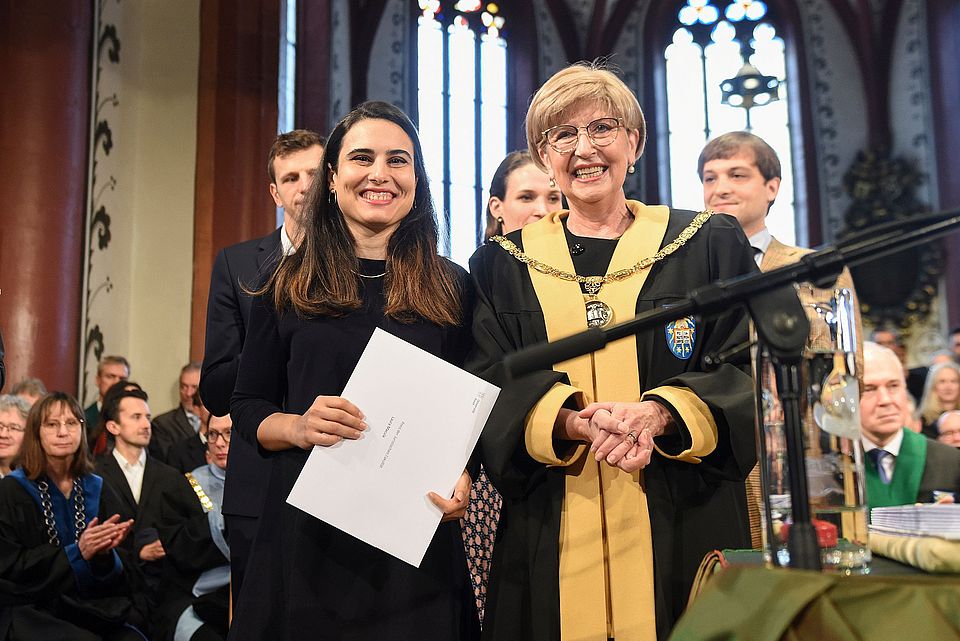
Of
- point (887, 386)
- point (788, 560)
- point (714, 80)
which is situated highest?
point (714, 80)

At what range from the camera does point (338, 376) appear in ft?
7.56

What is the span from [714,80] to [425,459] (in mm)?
12522

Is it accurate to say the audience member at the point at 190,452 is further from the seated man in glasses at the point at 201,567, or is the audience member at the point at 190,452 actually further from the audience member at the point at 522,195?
the audience member at the point at 522,195

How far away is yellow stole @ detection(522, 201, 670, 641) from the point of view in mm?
2158

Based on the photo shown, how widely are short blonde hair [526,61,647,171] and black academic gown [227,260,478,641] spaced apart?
1.80 ft

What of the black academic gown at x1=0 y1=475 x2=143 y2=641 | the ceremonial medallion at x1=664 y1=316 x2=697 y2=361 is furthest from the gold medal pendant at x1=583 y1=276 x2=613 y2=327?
the black academic gown at x1=0 y1=475 x2=143 y2=641

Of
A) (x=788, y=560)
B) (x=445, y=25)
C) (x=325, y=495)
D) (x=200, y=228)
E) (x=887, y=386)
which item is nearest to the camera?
(x=788, y=560)

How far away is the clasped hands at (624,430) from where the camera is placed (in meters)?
2.00

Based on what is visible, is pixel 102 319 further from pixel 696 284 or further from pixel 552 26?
pixel 552 26

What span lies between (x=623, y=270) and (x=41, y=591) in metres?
3.43

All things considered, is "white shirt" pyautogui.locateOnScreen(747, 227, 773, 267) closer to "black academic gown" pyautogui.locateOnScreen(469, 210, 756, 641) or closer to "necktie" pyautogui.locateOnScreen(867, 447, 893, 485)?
"necktie" pyautogui.locateOnScreen(867, 447, 893, 485)

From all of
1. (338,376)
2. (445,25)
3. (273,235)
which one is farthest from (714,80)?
(338,376)

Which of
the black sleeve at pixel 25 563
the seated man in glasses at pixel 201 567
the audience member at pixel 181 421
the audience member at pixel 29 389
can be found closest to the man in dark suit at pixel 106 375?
the audience member at pixel 181 421

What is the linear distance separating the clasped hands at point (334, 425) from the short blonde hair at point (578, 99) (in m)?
0.83
